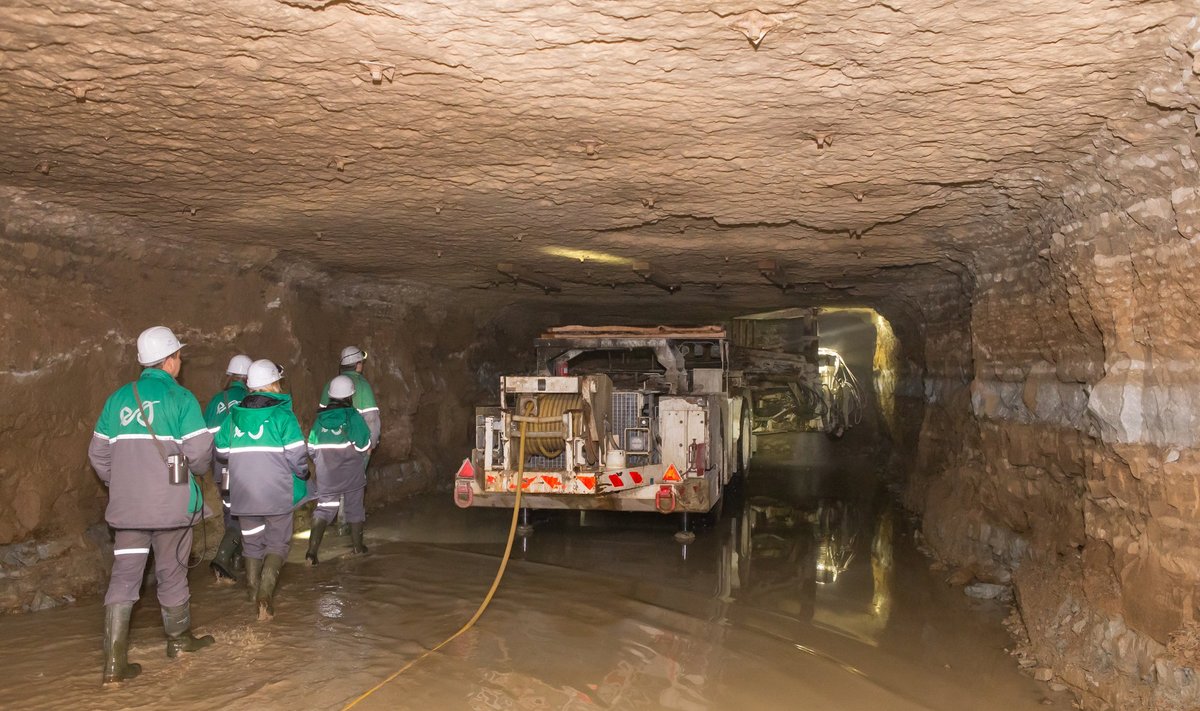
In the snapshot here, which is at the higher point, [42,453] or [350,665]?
[42,453]

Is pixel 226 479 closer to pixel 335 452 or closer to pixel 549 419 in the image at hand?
pixel 335 452

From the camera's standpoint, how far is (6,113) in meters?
4.48

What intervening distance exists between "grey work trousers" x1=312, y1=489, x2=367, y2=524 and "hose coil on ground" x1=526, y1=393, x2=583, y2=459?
1633mm

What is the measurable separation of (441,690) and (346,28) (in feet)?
10.7

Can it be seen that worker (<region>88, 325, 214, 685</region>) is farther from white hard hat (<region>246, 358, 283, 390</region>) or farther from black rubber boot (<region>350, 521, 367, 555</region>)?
black rubber boot (<region>350, 521, 367, 555</region>)

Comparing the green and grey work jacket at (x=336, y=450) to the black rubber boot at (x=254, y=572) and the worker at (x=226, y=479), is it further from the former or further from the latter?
the black rubber boot at (x=254, y=572)

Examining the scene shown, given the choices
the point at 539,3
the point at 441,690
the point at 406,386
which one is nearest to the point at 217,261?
the point at 406,386

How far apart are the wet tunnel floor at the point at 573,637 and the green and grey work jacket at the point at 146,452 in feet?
2.92

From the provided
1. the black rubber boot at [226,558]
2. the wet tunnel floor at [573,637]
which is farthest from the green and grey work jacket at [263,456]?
the black rubber boot at [226,558]

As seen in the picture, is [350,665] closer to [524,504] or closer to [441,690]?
[441,690]

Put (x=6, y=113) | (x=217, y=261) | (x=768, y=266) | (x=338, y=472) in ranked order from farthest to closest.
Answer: (x=768, y=266) < (x=217, y=261) < (x=338, y=472) < (x=6, y=113)

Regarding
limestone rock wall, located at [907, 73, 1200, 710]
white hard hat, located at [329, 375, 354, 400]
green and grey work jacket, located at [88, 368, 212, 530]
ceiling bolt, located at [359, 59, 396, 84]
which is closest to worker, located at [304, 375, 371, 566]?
white hard hat, located at [329, 375, 354, 400]

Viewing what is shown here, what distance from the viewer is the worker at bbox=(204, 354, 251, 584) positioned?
680cm

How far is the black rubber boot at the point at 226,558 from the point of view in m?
6.84
